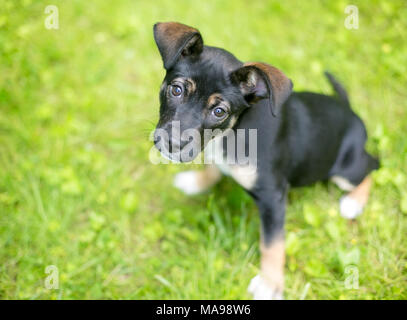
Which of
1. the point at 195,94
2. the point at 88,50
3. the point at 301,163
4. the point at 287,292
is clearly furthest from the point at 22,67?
the point at 287,292

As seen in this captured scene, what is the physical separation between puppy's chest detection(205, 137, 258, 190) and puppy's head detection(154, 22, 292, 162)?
31 cm

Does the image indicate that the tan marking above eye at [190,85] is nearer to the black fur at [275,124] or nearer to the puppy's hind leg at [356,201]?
the black fur at [275,124]

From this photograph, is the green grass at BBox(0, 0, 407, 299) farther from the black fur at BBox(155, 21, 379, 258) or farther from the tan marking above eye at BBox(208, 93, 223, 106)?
the tan marking above eye at BBox(208, 93, 223, 106)

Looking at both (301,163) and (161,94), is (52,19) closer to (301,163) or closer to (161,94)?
(161,94)

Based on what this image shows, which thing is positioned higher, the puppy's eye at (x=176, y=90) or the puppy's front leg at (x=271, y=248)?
the puppy's eye at (x=176, y=90)

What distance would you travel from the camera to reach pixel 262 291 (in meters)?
3.48

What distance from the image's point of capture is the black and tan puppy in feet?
9.00

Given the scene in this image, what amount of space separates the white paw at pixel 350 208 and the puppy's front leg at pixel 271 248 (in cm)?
114

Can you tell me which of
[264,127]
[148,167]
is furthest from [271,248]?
[148,167]

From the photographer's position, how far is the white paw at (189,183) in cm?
432

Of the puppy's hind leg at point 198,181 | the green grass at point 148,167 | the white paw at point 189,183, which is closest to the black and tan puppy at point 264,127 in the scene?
the puppy's hind leg at point 198,181

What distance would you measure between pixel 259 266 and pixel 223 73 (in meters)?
2.05

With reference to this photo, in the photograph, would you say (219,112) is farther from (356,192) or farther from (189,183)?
(356,192)
